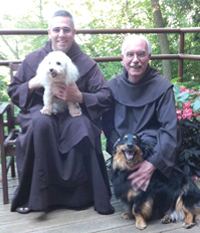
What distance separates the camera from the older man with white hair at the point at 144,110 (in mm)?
2254

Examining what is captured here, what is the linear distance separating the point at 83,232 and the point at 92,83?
120cm

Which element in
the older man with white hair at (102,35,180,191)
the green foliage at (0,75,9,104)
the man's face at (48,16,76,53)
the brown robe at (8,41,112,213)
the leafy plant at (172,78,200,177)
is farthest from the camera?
the green foliage at (0,75,9,104)

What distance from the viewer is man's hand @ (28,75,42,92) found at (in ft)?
8.01

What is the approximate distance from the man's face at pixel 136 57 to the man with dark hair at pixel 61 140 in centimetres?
30

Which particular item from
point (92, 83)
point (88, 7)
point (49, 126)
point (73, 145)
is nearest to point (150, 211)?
point (73, 145)

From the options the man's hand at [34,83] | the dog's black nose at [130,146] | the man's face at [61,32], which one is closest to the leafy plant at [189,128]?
the dog's black nose at [130,146]

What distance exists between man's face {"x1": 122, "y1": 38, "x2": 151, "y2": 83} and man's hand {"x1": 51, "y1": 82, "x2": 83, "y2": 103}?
1.51 feet

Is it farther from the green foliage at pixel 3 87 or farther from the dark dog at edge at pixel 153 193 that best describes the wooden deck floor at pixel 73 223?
the green foliage at pixel 3 87

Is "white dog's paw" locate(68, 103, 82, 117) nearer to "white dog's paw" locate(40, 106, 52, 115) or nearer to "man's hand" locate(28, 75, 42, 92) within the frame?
"white dog's paw" locate(40, 106, 52, 115)

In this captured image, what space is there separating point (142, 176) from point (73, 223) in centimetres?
62

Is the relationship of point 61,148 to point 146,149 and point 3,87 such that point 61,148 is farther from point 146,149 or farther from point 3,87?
point 3,87

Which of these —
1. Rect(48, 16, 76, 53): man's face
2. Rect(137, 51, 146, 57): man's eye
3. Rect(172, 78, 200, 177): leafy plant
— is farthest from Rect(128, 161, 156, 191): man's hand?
Rect(48, 16, 76, 53): man's face

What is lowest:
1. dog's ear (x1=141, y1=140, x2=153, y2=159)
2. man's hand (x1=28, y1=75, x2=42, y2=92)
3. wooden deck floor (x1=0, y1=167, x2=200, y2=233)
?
wooden deck floor (x1=0, y1=167, x2=200, y2=233)

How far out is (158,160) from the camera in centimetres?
224
